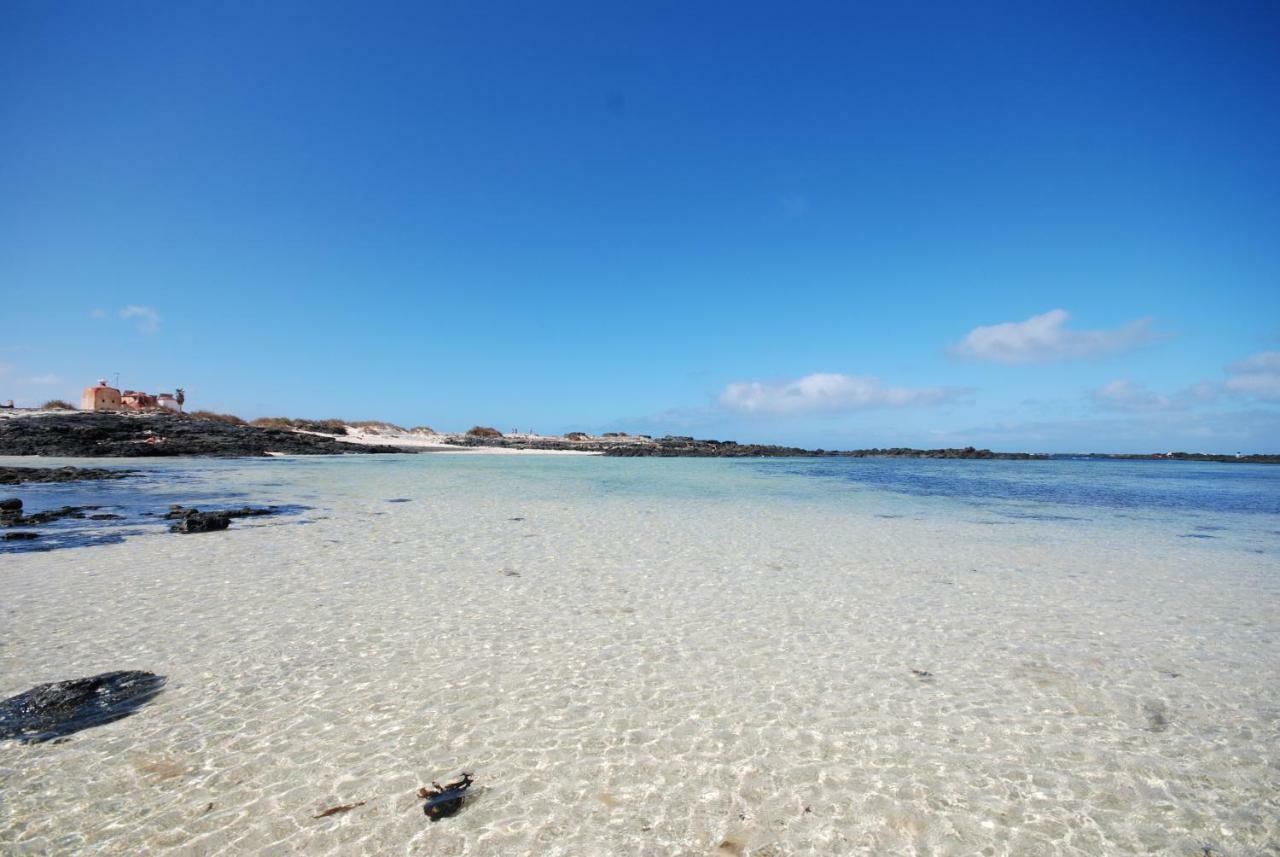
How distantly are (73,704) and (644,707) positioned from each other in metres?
4.79

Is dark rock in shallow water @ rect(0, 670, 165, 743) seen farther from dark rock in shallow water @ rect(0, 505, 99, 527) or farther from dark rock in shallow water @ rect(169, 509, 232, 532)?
dark rock in shallow water @ rect(0, 505, 99, 527)

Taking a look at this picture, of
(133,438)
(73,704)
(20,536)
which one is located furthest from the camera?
(133,438)

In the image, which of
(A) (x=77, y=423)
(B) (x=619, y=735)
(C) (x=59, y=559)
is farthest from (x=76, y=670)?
(A) (x=77, y=423)

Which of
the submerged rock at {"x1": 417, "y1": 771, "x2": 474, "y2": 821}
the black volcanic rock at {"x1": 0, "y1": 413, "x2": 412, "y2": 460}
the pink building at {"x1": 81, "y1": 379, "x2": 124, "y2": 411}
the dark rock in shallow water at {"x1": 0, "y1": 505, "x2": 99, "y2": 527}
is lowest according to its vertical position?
the submerged rock at {"x1": 417, "y1": 771, "x2": 474, "y2": 821}

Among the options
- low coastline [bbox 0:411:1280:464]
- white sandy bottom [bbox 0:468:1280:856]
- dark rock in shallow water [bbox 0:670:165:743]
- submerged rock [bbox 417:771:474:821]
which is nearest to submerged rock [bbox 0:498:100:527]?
white sandy bottom [bbox 0:468:1280:856]

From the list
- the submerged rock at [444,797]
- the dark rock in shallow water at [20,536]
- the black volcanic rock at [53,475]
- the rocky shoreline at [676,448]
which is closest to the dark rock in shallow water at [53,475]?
the black volcanic rock at [53,475]

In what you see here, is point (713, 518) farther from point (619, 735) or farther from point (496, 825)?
point (496, 825)

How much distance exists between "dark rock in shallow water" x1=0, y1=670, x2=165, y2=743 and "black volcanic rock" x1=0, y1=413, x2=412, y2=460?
139 ft

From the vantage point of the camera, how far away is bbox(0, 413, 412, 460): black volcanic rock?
35844mm

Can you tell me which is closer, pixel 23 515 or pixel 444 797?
pixel 444 797

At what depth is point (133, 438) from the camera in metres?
39.7

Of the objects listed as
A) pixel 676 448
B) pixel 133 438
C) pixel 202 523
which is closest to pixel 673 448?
pixel 676 448

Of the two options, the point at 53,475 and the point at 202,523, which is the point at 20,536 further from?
the point at 53,475

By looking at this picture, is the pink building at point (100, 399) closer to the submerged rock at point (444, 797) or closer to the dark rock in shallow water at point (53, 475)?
the dark rock in shallow water at point (53, 475)
